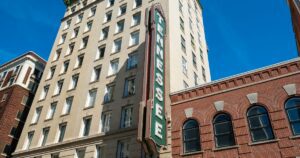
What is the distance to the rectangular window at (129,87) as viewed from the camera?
26.5 metres

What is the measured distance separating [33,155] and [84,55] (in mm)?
13481

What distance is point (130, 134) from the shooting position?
74.8 feet

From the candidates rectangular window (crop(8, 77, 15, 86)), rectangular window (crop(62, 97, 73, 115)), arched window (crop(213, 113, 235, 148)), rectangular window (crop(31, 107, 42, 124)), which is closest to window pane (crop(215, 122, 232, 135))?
arched window (crop(213, 113, 235, 148))

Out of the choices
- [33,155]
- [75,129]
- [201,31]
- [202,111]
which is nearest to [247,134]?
[202,111]

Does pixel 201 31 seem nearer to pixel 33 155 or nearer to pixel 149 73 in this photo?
pixel 149 73

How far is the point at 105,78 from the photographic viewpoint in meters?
29.3

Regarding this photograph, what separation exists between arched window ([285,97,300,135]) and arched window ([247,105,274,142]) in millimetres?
1281

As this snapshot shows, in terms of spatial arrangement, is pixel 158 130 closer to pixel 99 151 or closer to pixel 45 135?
pixel 99 151

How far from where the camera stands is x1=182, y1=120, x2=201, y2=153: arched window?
63.6ft

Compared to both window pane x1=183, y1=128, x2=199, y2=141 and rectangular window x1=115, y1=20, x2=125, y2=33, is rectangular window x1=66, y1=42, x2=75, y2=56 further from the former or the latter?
window pane x1=183, y1=128, x2=199, y2=141

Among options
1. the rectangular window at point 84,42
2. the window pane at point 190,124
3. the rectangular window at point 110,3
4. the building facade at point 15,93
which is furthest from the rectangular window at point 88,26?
the window pane at point 190,124

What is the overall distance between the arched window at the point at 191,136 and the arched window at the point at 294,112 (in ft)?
20.6

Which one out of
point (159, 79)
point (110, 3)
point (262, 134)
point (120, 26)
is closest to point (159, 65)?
point (159, 79)

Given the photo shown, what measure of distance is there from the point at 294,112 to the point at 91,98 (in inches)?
787
